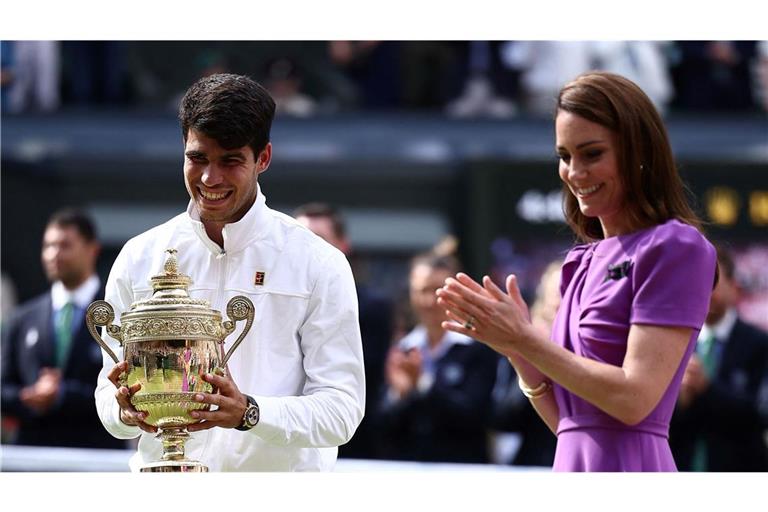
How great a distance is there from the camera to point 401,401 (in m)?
8.83

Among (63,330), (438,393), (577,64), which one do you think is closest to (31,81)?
(577,64)

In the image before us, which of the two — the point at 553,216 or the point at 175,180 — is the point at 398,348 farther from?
the point at 175,180

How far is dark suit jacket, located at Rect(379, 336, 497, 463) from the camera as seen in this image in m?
8.46

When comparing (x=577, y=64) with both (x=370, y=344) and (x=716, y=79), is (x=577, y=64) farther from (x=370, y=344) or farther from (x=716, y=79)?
(x=370, y=344)

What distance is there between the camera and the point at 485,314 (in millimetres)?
3756

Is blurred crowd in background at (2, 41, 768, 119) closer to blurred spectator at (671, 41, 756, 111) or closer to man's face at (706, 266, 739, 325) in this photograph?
blurred spectator at (671, 41, 756, 111)

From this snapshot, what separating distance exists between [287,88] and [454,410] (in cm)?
646

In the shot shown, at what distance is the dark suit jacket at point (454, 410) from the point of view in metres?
8.46
